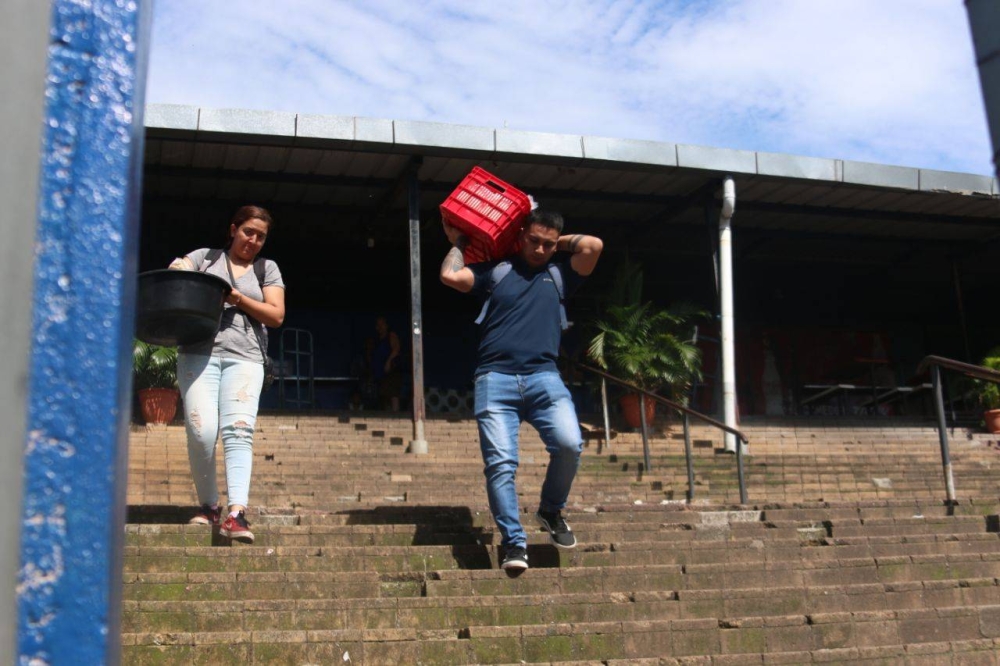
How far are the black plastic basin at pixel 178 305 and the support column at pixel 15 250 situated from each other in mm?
3675

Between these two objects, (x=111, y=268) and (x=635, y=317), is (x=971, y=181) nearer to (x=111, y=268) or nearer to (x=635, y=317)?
(x=635, y=317)

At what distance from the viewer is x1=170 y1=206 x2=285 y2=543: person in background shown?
515 centimetres

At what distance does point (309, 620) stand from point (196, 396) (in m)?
1.25

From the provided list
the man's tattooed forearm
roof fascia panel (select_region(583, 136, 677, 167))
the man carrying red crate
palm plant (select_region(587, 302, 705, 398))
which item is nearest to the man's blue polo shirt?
the man carrying red crate

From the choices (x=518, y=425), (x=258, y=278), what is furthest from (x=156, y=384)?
(x=518, y=425)

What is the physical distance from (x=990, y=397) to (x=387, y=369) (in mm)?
6847

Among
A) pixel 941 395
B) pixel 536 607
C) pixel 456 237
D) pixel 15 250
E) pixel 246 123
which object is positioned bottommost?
pixel 536 607

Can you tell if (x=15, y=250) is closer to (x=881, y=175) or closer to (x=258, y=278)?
(x=258, y=278)

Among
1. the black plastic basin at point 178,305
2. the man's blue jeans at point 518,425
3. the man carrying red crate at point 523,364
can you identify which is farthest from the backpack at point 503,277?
the black plastic basin at point 178,305

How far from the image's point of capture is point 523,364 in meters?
5.36

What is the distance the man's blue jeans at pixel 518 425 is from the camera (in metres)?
5.20

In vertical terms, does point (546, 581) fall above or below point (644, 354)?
below

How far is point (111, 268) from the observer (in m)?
1.16

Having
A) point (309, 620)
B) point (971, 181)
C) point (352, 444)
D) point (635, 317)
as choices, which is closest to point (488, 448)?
point (309, 620)
